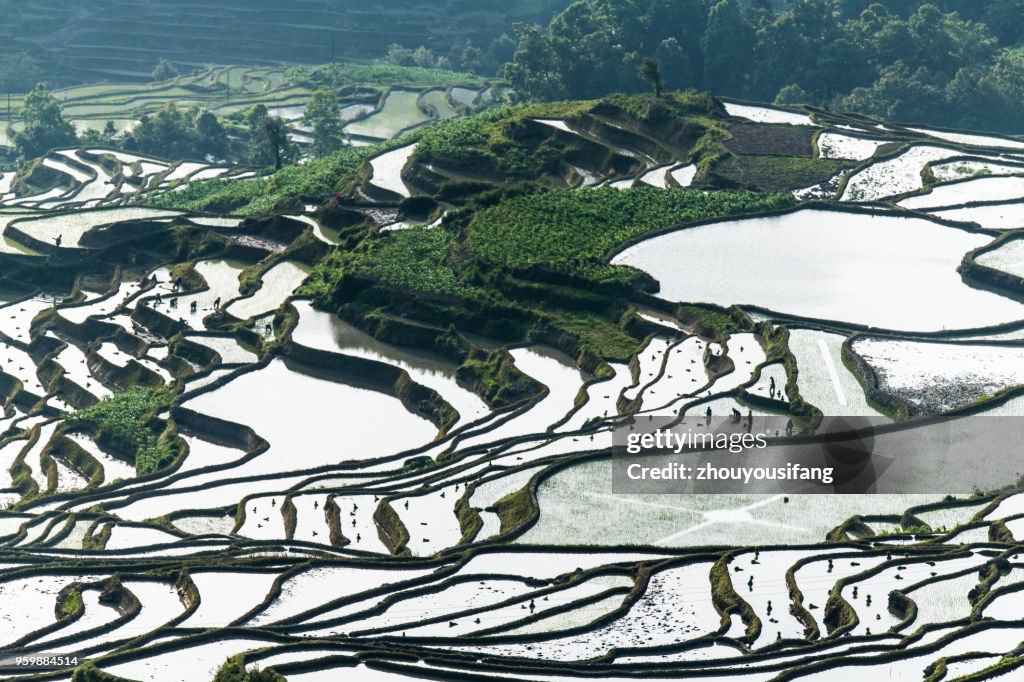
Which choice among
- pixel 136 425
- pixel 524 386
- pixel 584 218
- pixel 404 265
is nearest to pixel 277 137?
pixel 404 265

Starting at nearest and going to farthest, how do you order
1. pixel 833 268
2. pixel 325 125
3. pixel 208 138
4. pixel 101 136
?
pixel 833 268, pixel 325 125, pixel 208 138, pixel 101 136

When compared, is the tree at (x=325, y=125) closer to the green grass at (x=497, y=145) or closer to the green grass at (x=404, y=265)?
the green grass at (x=497, y=145)

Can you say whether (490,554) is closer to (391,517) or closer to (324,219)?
(391,517)

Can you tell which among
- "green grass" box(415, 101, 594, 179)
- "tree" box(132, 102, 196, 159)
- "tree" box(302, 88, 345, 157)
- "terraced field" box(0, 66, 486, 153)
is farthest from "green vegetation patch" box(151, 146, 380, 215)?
"terraced field" box(0, 66, 486, 153)

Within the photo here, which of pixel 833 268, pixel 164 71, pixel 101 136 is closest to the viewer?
pixel 833 268

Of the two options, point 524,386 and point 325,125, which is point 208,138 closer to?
point 325,125

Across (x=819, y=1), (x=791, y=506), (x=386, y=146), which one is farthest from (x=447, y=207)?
(x=819, y=1)
